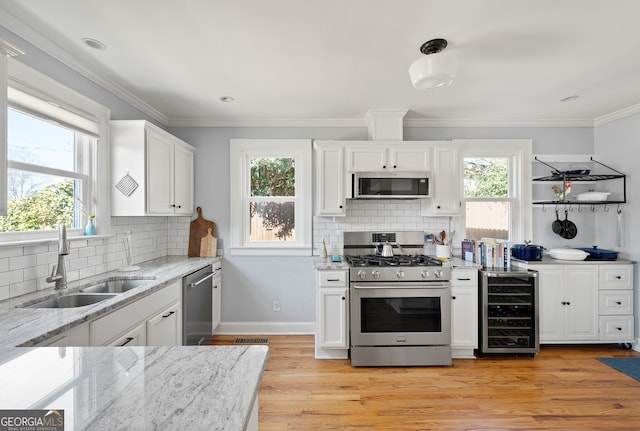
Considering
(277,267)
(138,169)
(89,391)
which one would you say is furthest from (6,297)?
(277,267)

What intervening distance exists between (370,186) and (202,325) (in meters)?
2.20

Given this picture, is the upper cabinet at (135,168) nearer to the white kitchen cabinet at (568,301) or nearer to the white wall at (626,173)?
the white kitchen cabinet at (568,301)

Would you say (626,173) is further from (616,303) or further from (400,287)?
(400,287)

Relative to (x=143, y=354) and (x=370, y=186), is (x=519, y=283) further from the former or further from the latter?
(x=143, y=354)

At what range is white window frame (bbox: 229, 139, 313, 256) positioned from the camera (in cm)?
357

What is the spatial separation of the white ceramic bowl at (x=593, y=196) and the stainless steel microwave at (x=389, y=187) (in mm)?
1766

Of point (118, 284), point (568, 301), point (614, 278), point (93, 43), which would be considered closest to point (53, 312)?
point (118, 284)

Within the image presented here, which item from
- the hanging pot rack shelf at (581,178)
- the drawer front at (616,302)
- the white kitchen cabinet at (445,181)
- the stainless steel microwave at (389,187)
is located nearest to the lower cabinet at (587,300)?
the drawer front at (616,302)

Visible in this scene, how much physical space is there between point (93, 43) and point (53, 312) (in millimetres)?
1722

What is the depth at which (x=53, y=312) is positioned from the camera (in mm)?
1545

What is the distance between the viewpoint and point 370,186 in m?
3.18

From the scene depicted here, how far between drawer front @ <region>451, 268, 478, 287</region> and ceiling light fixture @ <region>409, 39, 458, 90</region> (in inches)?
69.6

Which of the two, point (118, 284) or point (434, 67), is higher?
point (434, 67)

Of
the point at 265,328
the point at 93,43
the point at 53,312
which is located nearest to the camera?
→ the point at 53,312
